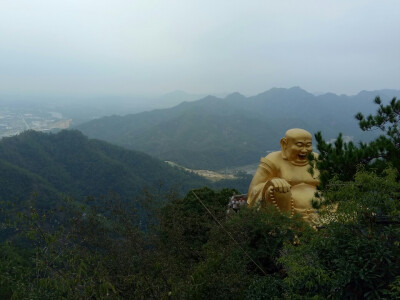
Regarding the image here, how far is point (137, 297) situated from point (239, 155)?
3838 inches

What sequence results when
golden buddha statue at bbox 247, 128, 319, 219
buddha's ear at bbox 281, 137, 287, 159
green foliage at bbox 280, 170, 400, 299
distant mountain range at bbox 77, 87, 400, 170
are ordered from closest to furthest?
green foliage at bbox 280, 170, 400, 299 < golden buddha statue at bbox 247, 128, 319, 219 < buddha's ear at bbox 281, 137, 287, 159 < distant mountain range at bbox 77, 87, 400, 170

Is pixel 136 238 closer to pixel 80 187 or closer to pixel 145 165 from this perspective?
→ pixel 80 187

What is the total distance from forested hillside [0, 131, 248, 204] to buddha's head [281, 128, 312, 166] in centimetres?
3868

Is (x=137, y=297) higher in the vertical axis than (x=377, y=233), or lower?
lower

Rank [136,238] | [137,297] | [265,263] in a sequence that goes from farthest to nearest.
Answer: [265,263], [136,238], [137,297]

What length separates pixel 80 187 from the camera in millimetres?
51562

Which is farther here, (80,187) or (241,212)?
(80,187)

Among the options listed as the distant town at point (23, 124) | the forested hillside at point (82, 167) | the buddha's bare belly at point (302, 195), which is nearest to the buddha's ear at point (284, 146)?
the buddha's bare belly at point (302, 195)

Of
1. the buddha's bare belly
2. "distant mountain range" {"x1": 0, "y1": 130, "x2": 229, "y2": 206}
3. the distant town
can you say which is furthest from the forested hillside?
the distant town

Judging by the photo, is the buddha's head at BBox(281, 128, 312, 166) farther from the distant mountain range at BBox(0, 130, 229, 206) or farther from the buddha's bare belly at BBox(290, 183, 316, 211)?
the distant mountain range at BBox(0, 130, 229, 206)

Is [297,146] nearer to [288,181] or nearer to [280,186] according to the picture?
[288,181]

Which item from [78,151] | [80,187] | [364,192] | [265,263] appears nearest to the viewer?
[364,192]

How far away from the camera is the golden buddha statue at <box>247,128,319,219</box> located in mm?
7457

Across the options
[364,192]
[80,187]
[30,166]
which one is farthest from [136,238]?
[30,166]
